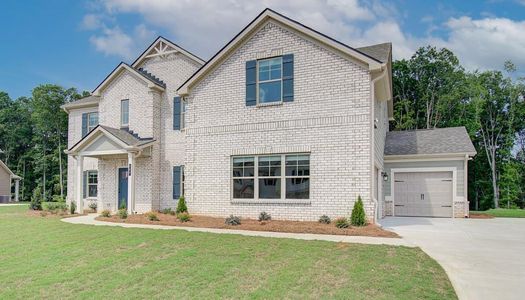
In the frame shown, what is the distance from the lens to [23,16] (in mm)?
18609

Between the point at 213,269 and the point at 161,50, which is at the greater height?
the point at 161,50

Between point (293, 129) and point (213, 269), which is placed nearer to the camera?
point (213, 269)

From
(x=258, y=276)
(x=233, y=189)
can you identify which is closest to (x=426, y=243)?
(x=258, y=276)

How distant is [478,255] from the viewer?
808cm

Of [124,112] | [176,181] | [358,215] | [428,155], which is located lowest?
[358,215]

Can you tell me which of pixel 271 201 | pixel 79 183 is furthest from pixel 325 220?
pixel 79 183

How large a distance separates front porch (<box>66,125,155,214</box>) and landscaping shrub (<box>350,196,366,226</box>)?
34.1 feet

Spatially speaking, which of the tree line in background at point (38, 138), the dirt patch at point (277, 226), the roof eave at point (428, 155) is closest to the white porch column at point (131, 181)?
the dirt patch at point (277, 226)

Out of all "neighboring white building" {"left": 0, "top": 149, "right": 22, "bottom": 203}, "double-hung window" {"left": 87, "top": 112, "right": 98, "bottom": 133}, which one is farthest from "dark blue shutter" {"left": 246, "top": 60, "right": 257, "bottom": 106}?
"neighboring white building" {"left": 0, "top": 149, "right": 22, "bottom": 203}

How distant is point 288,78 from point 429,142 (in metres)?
9.34

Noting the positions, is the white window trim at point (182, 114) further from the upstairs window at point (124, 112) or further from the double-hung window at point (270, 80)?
the double-hung window at point (270, 80)

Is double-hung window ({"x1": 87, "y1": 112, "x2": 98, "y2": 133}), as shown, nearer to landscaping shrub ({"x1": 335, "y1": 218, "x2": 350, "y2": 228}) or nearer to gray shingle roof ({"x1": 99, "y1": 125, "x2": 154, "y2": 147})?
gray shingle roof ({"x1": 99, "y1": 125, "x2": 154, "y2": 147})

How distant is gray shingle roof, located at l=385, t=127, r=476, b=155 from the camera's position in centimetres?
1720

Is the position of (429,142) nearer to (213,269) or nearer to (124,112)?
(213,269)
